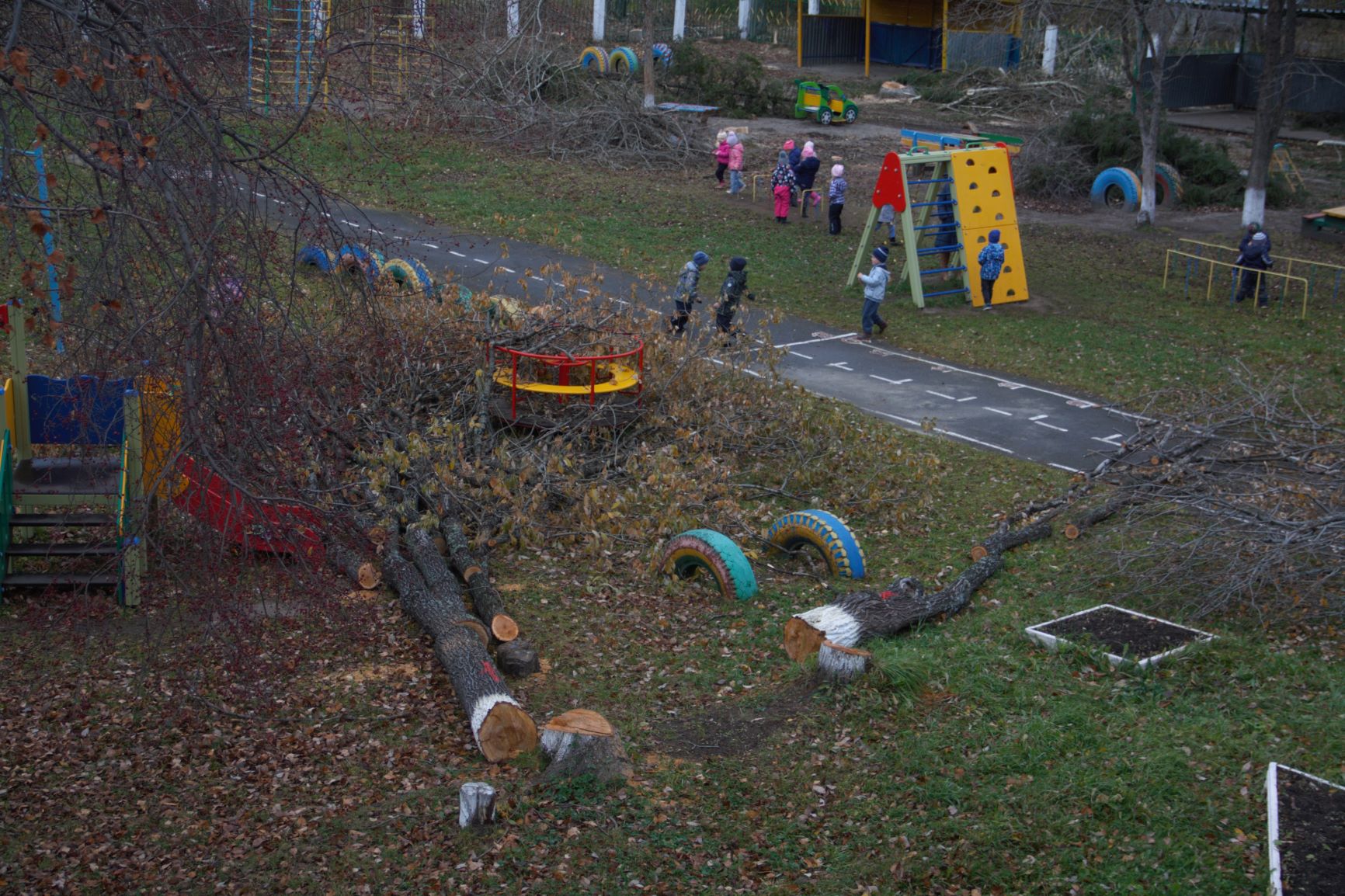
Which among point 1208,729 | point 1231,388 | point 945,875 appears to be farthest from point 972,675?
point 1231,388

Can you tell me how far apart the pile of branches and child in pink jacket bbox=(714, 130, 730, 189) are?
45.6 ft

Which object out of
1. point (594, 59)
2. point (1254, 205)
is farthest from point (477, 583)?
point (594, 59)

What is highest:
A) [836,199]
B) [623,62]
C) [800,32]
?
[800,32]

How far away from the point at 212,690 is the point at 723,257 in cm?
1361

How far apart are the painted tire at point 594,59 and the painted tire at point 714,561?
23732 millimetres

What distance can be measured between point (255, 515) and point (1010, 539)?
6.91 metres

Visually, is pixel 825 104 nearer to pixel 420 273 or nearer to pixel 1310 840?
pixel 420 273

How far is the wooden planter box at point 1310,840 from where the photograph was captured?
5.69m

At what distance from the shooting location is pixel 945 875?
6.14 metres

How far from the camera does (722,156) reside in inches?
981

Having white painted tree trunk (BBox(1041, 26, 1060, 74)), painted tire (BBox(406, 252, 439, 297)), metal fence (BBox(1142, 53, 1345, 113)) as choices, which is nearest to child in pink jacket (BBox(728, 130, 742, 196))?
painted tire (BBox(406, 252, 439, 297))

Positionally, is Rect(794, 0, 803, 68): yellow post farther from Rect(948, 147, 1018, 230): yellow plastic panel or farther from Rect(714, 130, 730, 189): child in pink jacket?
Rect(948, 147, 1018, 230): yellow plastic panel

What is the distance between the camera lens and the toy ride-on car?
31797mm

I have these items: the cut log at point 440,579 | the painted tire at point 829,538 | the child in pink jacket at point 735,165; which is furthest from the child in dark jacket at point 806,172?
the cut log at point 440,579
